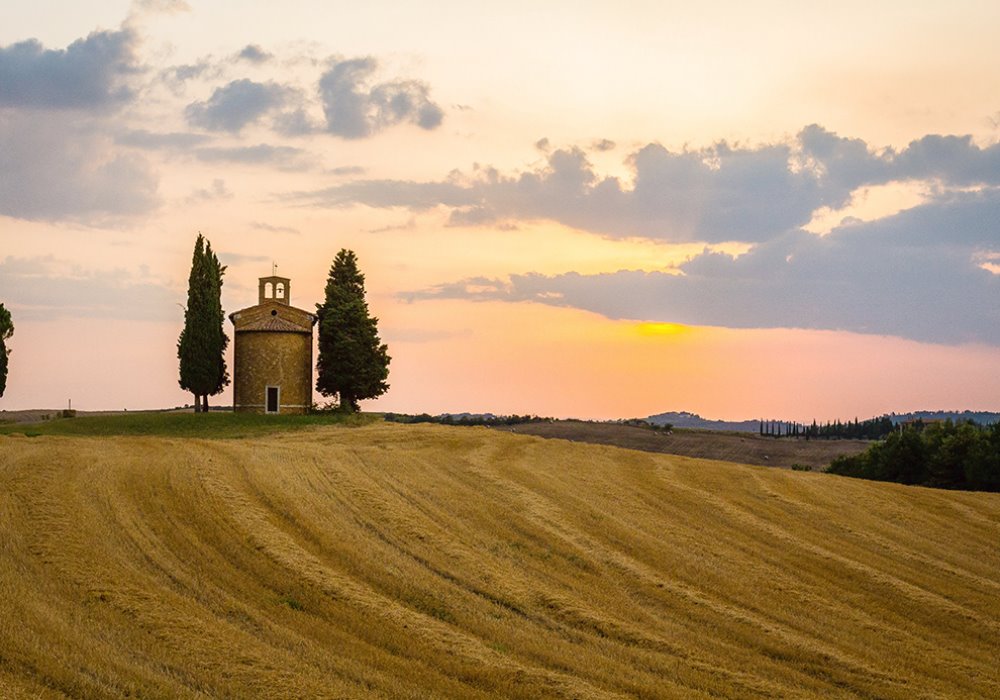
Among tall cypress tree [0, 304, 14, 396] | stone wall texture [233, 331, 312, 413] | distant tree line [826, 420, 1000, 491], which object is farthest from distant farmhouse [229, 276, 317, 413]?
distant tree line [826, 420, 1000, 491]

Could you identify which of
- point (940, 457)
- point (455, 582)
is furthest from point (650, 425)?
point (455, 582)

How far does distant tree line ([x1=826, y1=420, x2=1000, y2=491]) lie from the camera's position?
5994cm

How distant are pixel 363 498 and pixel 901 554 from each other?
1550 cm

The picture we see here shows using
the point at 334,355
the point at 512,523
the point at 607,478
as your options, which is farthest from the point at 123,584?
the point at 334,355

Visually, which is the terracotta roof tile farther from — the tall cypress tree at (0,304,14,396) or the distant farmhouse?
the tall cypress tree at (0,304,14,396)

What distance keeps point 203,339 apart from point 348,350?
935cm

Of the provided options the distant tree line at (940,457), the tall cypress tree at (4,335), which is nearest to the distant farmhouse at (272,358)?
the tall cypress tree at (4,335)

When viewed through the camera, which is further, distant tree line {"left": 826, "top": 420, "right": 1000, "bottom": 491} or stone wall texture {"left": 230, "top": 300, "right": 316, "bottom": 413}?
stone wall texture {"left": 230, "top": 300, "right": 316, "bottom": 413}

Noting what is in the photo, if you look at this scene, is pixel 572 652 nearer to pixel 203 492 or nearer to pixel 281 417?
pixel 203 492

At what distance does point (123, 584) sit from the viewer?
58.3 feet

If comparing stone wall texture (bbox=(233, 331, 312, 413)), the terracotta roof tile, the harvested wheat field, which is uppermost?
the terracotta roof tile

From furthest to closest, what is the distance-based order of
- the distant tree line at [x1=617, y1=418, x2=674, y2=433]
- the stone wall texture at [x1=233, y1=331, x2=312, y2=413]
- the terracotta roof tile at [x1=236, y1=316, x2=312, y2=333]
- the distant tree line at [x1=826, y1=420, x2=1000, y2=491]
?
the distant tree line at [x1=617, y1=418, x2=674, y2=433], the terracotta roof tile at [x1=236, y1=316, x2=312, y2=333], the stone wall texture at [x1=233, y1=331, x2=312, y2=413], the distant tree line at [x1=826, y1=420, x2=1000, y2=491]

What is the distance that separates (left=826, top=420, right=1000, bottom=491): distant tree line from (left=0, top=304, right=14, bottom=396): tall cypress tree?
64043 mm

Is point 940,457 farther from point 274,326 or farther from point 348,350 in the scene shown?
point 274,326
